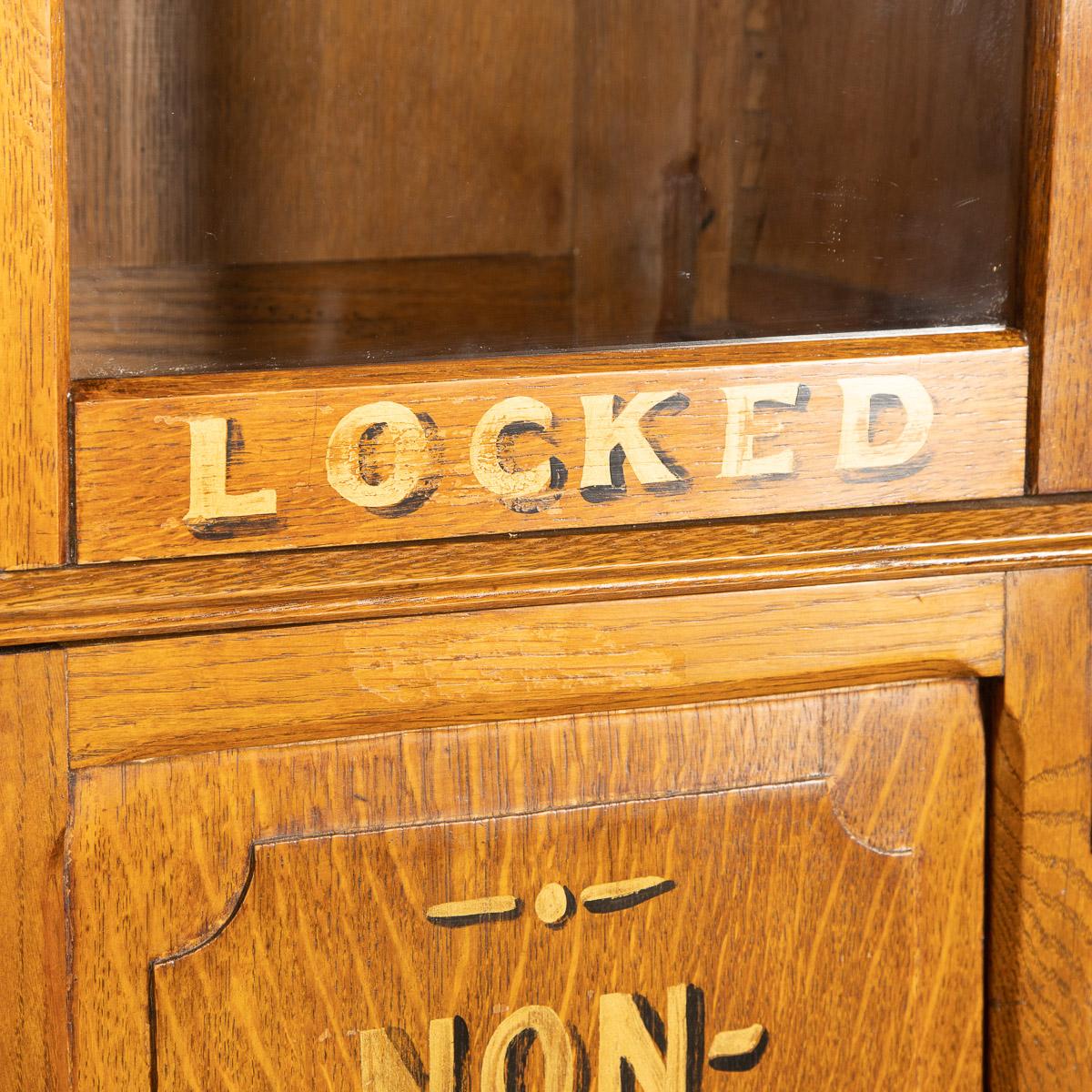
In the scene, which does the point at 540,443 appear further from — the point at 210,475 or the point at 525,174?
the point at 525,174

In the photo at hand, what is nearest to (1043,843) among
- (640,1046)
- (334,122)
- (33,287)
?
(640,1046)

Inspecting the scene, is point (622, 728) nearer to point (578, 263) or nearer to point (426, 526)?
point (426, 526)

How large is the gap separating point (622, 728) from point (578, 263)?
0.36 metres

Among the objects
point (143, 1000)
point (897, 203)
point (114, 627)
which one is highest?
point (897, 203)

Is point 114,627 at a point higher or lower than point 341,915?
higher

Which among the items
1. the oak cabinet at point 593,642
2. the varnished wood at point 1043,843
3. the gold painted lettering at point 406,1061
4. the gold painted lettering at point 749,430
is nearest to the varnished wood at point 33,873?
the oak cabinet at point 593,642

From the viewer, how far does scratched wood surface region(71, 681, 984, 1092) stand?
1.65ft

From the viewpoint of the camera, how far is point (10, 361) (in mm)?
459

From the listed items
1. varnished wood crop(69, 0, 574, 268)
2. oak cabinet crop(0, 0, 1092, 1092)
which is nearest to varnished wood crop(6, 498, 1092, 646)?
oak cabinet crop(0, 0, 1092, 1092)

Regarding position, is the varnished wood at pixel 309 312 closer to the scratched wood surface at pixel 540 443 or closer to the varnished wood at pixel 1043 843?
the scratched wood surface at pixel 540 443

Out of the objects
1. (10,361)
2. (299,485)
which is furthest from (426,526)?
(10,361)

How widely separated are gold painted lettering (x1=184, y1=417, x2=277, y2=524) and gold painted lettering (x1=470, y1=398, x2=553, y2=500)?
8 cm

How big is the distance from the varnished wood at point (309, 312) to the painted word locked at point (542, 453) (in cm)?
3

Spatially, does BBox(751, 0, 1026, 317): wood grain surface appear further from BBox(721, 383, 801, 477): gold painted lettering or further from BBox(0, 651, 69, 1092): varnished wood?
BBox(0, 651, 69, 1092): varnished wood
